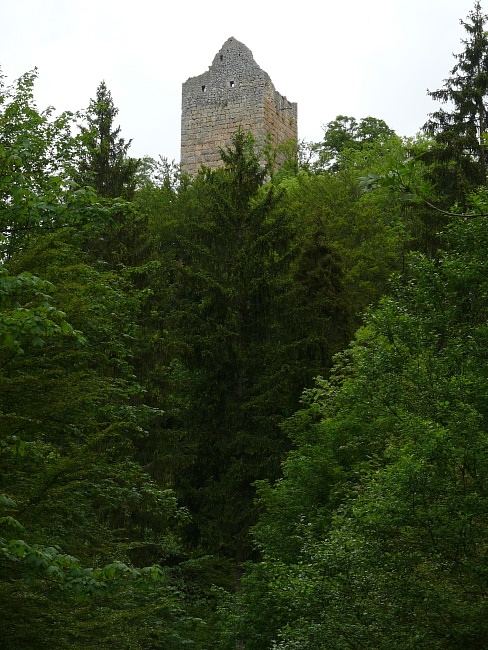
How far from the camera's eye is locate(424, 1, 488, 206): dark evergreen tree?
21.0m

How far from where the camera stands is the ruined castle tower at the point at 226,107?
124ft

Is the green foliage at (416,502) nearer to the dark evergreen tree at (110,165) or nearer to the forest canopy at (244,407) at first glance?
the forest canopy at (244,407)

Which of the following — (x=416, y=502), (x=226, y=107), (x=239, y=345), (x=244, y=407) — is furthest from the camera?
(x=226, y=107)

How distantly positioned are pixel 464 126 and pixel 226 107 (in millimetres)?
17919

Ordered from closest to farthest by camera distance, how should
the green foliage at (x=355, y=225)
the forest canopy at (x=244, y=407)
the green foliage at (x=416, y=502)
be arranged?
the forest canopy at (x=244, y=407) → the green foliage at (x=416, y=502) → the green foliage at (x=355, y=225)

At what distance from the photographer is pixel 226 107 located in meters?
38.4

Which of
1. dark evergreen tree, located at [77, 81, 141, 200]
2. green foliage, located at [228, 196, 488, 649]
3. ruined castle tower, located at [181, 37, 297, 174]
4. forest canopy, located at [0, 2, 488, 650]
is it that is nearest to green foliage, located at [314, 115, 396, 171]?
ruined castle tower, located at [181, 37, 297, 174]

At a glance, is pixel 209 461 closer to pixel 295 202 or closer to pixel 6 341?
pixel 295 202

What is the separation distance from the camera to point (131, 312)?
1573cm

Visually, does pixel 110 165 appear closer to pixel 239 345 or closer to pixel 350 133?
pixel 239 345

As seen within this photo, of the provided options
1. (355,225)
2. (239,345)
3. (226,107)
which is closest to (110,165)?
(239,345)

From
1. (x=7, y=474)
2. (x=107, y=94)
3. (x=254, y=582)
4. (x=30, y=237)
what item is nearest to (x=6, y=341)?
(x=7, y=474)

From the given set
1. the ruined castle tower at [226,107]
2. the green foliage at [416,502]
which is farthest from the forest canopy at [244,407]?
the ruined castle tower at [226,107]

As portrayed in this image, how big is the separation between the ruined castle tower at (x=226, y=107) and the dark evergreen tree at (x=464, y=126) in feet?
49.0
